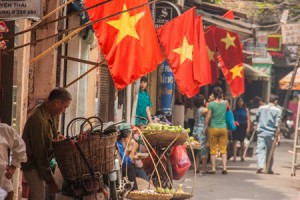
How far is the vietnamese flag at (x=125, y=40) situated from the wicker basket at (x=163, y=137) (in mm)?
2779

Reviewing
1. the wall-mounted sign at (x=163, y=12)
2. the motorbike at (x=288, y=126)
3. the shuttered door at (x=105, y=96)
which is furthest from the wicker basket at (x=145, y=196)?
the motorbike at (x=288, y=126)

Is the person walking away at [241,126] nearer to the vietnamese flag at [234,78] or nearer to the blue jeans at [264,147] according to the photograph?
the vietnamese flag at [234,78]

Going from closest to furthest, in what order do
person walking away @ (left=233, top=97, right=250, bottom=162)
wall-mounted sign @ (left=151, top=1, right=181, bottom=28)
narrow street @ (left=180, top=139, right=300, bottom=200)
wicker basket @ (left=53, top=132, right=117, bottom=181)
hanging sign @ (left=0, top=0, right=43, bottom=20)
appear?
hanging sign @ (left=0, top=0, right=43, bottom=20)
wicker basket @ (left=53, top=132, right=117, bottom=181)
narrow street @ (left=180, top=139, right=300, bottom=200)
wall-mounted sign @ (left=151, top=1, right=181, bottom=28)
person walking away @ (left=233, top=97, right=250, bottom=162)

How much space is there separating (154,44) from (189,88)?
434 cm

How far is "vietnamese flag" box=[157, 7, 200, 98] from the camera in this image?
53.7 feet

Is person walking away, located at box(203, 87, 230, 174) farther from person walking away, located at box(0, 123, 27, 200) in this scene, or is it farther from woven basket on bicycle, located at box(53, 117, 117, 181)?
person walking away, located at box(0, 123, 27, 200)

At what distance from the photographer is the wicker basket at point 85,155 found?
1003 cm

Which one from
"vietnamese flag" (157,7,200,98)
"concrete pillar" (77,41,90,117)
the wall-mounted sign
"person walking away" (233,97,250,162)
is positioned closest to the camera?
"concrete pillar" (77,41,90,117)

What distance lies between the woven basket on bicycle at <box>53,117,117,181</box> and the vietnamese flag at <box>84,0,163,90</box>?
2.59ft

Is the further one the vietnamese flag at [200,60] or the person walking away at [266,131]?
the person walking away at [266,131]

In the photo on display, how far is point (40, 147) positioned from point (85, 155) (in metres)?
0.70

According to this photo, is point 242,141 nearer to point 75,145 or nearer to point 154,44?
Result: point 154,44

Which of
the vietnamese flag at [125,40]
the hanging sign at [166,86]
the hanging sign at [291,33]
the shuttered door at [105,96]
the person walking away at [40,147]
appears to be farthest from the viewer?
the hanging sign at [291,33]

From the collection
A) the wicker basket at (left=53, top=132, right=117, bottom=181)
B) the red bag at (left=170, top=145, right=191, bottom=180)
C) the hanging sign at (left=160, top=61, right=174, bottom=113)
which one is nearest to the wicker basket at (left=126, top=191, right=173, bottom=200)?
the red bag at (left=170, top=145, right=191, bottom=180)
